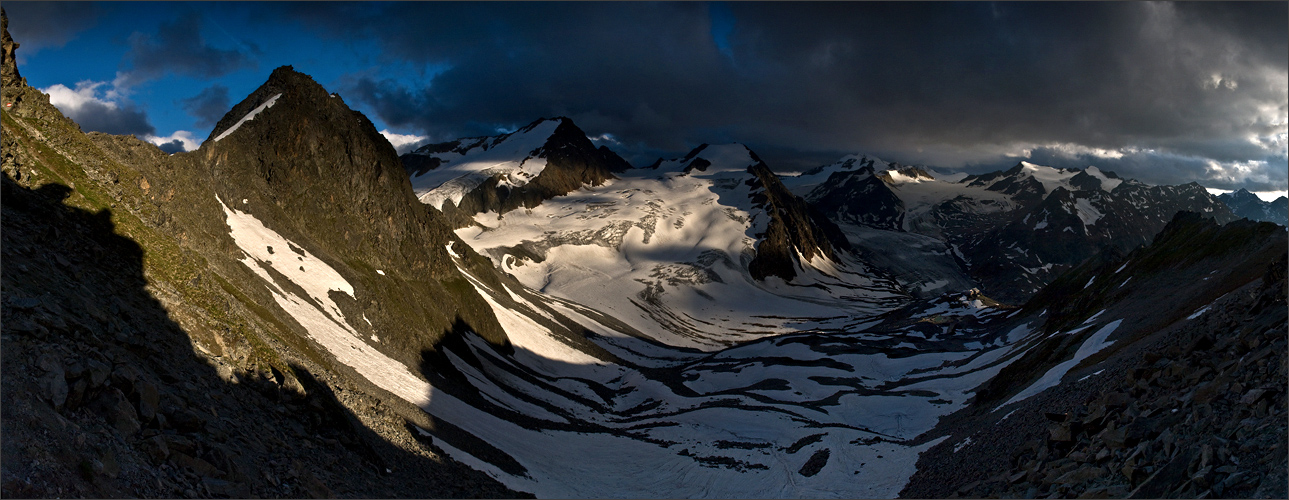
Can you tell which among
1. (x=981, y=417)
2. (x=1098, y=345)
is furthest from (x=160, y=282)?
(x=1098, y=345)

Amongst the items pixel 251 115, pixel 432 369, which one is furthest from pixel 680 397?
pixel 251 115

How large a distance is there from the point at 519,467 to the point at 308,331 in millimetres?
17644

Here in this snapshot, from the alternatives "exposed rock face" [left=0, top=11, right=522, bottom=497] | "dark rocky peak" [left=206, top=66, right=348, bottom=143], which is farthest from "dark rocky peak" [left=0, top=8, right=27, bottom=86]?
"dark rocky peak" [left=206, top=66, right=348, bottom=143]

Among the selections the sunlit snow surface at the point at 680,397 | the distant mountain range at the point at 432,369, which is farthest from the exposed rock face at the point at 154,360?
the sunlit snow surface at the point at 680,397

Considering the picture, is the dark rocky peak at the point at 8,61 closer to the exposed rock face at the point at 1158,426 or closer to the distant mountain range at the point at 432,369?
the distant mountain range at the point at 432,369

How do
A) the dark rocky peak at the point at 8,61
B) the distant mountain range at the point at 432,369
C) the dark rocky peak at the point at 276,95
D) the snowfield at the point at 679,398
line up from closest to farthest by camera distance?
1. the distant mountain range at the point at 432,369
2. the dark rocky peak at the point at 8,61
3. the snowfield at the point at 679,398
4. the dark rocky peak at the point at 276,95

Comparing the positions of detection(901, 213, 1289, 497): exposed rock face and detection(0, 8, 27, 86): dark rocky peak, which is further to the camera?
detection(0, 8, 27, 86): dark rocky peak

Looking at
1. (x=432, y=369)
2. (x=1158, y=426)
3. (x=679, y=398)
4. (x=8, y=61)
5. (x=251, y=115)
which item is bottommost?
(x=679, y=398)

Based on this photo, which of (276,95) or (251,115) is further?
(276,95)

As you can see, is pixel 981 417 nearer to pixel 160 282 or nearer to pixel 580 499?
pixel 580 499

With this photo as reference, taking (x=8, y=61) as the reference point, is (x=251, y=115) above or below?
above

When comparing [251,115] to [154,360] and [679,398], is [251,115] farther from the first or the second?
[154,360]

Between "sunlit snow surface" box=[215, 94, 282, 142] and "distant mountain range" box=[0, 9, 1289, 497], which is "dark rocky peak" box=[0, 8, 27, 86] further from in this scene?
"sunlit snow surface" box=[215, 94, 282, 142]

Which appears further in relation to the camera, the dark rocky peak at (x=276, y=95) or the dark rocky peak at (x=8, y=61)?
the dark rocky peak at (x=276, y=95)
